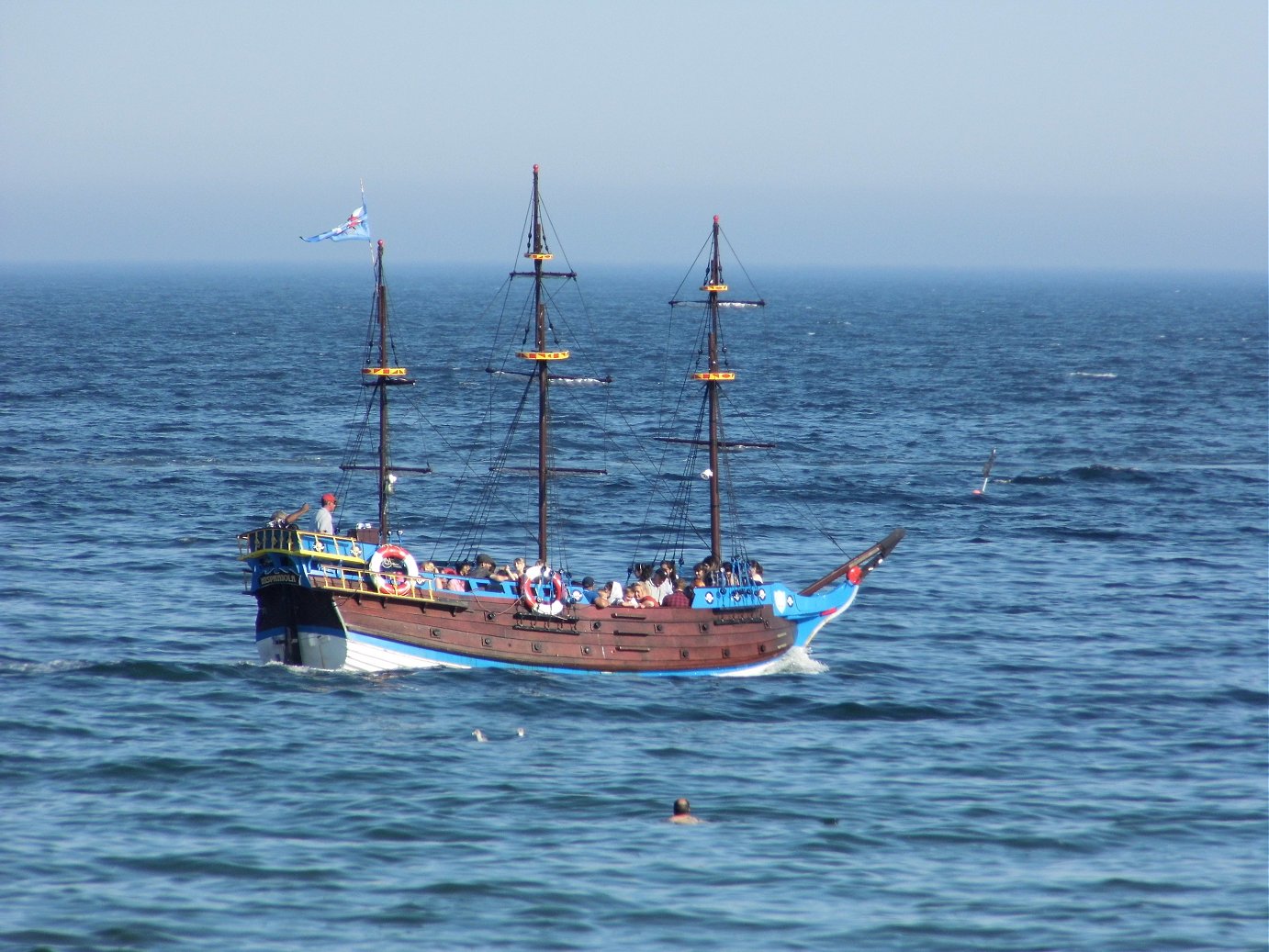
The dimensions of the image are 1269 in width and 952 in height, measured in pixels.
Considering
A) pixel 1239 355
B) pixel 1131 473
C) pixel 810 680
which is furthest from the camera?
pixel 1239 355

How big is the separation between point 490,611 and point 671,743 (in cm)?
732

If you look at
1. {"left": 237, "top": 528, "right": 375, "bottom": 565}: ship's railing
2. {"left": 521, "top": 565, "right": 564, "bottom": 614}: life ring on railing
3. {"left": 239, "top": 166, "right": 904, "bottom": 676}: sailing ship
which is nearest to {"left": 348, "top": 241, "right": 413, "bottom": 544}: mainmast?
{"left": 239, "top": 166, "right": 904, "bottom": 676}: sailing ship

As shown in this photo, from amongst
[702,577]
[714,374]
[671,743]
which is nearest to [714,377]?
[714,374]

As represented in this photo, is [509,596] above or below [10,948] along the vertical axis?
above

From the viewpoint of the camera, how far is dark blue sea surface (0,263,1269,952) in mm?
27453

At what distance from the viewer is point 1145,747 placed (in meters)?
37.9

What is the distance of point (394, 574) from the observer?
133 ft

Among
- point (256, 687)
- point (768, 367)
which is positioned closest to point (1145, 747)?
point (256, 687)

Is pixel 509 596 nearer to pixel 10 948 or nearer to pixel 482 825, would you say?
pixel 482 825

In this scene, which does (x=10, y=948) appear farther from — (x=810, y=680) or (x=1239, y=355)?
(x=1239, y=355)

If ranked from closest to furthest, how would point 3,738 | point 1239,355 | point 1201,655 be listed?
1. point 3,738
2. point 1201,655
3. point 1239,355

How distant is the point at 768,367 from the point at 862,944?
113m

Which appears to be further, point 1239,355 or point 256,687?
point 1239,355

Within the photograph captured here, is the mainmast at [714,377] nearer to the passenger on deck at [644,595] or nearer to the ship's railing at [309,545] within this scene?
the passenger on deck at [644,595]
